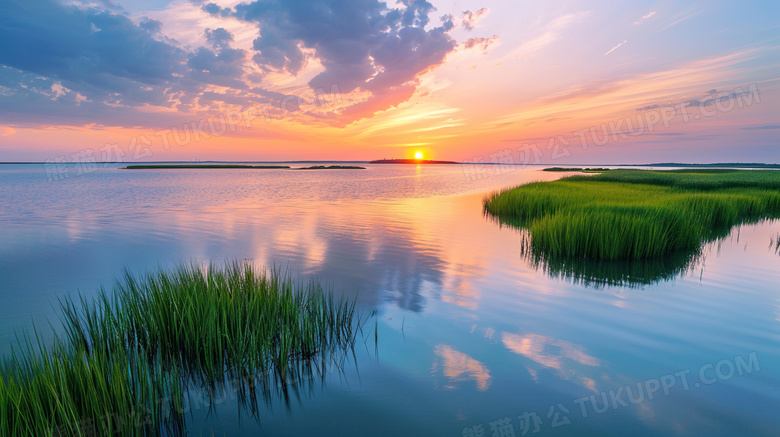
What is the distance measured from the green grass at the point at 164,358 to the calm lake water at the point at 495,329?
458 mm

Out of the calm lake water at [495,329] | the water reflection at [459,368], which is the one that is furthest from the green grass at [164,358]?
the water reflection at [459,368]

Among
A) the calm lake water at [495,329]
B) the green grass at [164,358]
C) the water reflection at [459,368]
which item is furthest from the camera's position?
the water reflection at [459,368]

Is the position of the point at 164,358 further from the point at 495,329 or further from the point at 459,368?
the point at 495,329

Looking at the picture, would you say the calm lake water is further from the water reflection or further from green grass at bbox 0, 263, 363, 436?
green grass at bbox 0, 263, 363, 436

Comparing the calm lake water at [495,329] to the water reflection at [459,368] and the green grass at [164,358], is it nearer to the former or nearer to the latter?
the water reflection at [459,368]

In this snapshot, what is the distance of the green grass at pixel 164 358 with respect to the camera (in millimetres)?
3277

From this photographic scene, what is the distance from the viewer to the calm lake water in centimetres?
468

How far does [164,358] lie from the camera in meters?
5.15

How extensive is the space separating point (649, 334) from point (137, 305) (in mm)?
9163

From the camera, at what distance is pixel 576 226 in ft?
42.8

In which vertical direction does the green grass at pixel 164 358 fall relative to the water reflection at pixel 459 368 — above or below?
above

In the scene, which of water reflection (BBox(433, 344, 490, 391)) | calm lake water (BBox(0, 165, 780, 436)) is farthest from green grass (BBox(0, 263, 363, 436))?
water reflection (BBox(433, 344, 490, 391))

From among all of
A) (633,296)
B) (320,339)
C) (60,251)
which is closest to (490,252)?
(633,296)

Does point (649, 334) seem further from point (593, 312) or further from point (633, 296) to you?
point (633, 296)
